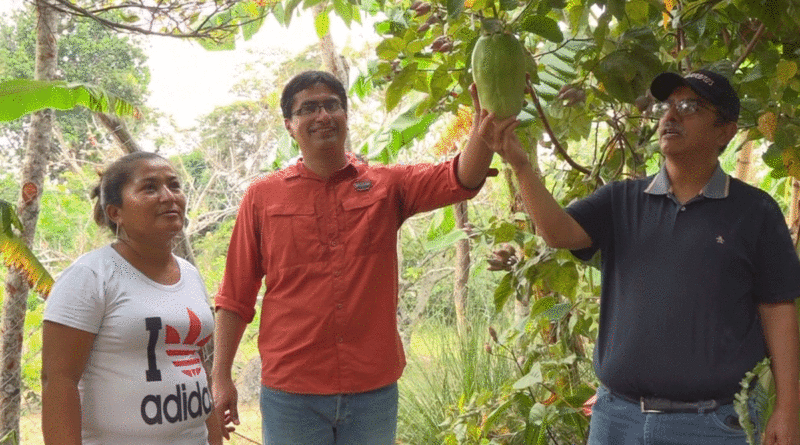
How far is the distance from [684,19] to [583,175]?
0.63 m

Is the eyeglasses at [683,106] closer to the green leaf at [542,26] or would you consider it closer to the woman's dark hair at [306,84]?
the green leaf at [542,26]

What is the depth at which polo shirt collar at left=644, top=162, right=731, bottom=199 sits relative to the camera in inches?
65.8

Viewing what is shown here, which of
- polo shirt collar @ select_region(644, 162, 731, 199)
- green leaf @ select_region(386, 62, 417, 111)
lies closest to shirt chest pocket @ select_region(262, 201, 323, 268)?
green leaf @ select_region(386, 62, 417, 111)

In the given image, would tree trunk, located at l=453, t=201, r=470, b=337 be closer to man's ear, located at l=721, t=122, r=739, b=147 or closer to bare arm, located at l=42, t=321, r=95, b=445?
man's ear, located at l=721, t=122, r=739, b=147

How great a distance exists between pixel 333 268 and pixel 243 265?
A: 278 mm

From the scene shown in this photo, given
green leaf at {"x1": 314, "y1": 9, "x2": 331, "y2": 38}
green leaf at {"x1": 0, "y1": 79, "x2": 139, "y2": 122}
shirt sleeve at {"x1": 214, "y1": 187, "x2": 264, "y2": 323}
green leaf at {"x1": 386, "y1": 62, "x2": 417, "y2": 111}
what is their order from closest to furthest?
1. green leaf at {"x1": 386, "y1": 62, "x2": 417, "y2": 111}
2. shirt sleeve at {"x1": 214, "y1": 187, "x2": 264, "y2": 323}
3. green leaf at {"x1": 314, "y1": 9, "x2": 331, "y2": 38}
4. green leaf at {"x1": 0, "y1": 79, "x2": 139, "y2": 122}

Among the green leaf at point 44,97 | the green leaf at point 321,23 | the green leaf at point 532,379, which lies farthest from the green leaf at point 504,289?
the green leaf at point 44,97

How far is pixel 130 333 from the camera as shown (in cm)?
165

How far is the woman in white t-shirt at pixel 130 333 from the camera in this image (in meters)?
1.60

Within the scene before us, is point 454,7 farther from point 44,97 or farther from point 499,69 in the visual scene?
point 44,97

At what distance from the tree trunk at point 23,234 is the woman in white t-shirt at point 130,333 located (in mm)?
1277

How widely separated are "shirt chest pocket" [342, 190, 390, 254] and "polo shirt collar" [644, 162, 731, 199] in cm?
62

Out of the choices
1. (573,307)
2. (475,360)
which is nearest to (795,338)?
(573,307)

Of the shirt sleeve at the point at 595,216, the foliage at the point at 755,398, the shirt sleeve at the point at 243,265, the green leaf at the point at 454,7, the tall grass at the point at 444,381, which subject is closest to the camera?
the green leaf at the point at 454,7
